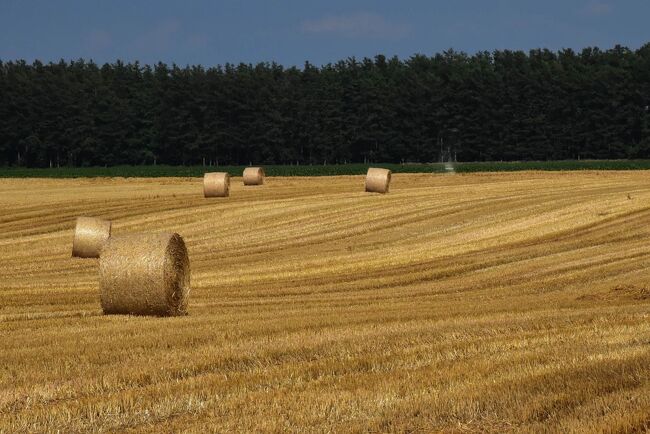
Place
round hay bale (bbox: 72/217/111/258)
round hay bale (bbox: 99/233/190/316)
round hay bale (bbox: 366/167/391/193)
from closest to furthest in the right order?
round hay bale (bbox: 99/233/190/316)
round hay bale (bbox: 72/217/111/258)
round hay bale (bbox: 366/167/391/193)

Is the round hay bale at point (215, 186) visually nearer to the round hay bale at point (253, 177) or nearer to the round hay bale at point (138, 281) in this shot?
the round hay bale at point (253, 177)

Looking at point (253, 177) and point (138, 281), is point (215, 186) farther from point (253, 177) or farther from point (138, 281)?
point (138, 281)

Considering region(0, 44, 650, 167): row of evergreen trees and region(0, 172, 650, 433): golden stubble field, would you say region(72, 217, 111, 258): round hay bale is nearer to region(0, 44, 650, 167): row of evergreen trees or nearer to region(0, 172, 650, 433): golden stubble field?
region(0, 172, 650, 433): golden stubble field

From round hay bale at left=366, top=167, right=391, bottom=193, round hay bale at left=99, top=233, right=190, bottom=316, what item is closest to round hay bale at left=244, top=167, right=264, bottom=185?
round hay bale at left=366, top=167, right=391, bottom=193

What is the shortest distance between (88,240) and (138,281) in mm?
12396

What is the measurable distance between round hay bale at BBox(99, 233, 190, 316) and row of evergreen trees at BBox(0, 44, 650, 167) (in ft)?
289

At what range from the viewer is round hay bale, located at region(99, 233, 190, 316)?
15.5m

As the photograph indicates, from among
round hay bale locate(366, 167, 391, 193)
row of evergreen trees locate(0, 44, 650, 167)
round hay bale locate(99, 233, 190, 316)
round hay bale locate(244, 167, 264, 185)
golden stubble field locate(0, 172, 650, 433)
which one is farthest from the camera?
row of evergreen trees locate(0, 44, 650, 167)

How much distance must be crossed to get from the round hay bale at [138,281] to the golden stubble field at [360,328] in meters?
0.57

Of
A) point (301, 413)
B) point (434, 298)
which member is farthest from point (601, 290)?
point (301, 413)

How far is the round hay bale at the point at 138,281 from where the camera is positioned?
15.5m

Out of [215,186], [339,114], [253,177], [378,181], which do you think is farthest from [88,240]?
[339,114]

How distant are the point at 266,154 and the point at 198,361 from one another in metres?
106

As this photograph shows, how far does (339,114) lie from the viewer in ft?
377
